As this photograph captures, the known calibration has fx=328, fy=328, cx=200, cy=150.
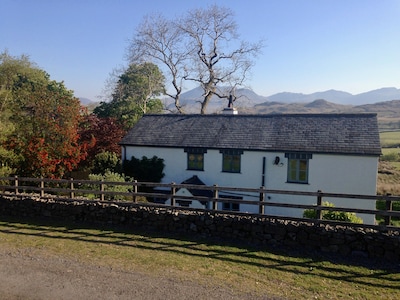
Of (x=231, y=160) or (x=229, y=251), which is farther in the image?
(x=231, y=160)

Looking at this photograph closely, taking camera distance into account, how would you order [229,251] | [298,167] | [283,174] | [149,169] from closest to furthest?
[229,251]
[298,167]
[283,174]
[149,169]

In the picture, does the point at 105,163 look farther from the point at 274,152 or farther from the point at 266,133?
the point at 274,152

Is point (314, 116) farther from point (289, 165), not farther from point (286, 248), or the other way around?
point (286, 248)

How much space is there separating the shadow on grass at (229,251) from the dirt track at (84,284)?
1875mm

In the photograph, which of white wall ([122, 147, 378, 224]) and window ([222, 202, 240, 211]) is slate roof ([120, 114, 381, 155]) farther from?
window ([222, 202, 240, 211])

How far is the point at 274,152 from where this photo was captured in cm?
1856

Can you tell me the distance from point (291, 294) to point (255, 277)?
3.52ft

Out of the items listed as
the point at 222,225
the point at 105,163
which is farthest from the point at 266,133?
the point at 105,163

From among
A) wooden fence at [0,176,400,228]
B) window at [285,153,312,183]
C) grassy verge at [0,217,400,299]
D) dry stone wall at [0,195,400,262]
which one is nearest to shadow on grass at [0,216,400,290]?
grassy verge at [0,217,400,299]

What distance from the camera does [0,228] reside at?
39.3 feet

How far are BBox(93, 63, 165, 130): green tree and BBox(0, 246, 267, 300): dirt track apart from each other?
27.4m

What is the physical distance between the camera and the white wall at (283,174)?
1695 centimetres

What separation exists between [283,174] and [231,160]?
10.2ft

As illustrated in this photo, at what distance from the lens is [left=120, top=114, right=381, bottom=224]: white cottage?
1722 centimetres
